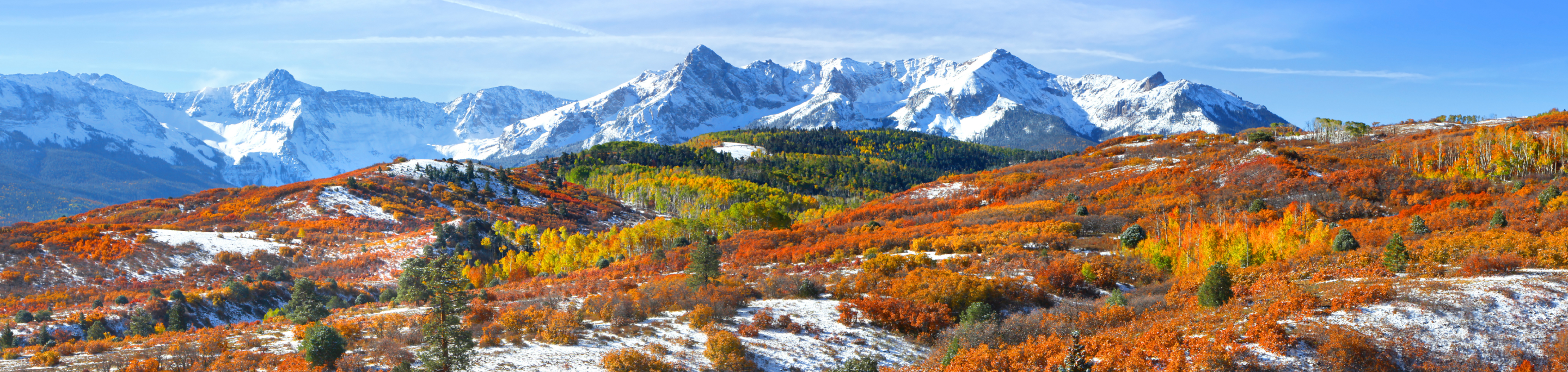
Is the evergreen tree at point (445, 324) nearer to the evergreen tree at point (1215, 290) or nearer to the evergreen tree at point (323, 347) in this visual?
the evergreen tree at point (323, 347)

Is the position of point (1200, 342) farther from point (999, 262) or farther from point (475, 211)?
point (475, 211)

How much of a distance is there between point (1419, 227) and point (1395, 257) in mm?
8901

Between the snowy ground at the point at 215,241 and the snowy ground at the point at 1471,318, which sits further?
the snowy ground at the point at 215,241

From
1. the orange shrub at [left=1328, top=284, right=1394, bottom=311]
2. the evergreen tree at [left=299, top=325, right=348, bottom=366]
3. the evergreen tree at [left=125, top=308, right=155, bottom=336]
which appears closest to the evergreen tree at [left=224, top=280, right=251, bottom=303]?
the evergreen tree at [left=125, top=308, right=155, bottom=336]

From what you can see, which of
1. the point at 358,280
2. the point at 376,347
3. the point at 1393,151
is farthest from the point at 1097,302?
the point at 358,280

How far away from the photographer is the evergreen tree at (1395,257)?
21609 millimetres

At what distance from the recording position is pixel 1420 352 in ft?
48.8

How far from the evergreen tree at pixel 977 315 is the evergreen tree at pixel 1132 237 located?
591 inches

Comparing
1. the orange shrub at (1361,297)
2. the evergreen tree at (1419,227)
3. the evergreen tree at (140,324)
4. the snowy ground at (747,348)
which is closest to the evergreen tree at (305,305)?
the evergreen tree at (140,324)

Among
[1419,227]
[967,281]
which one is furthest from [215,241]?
[1419,227]

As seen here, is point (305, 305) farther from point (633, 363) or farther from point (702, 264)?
point (633, 363)

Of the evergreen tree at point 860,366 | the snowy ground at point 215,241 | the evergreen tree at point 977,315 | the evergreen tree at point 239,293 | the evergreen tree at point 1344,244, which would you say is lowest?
the evergreen tree at point 239,293

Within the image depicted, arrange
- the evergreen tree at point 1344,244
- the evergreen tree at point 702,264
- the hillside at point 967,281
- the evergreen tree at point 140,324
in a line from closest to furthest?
the hillside at point 967,281
the evergreen tree at point 1344,244
the evergreen tree at point 702,264
the evergreen tree at point 140,324

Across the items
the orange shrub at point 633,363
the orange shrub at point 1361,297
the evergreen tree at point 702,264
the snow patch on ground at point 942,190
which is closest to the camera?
the orange shrub at point 1361,297
